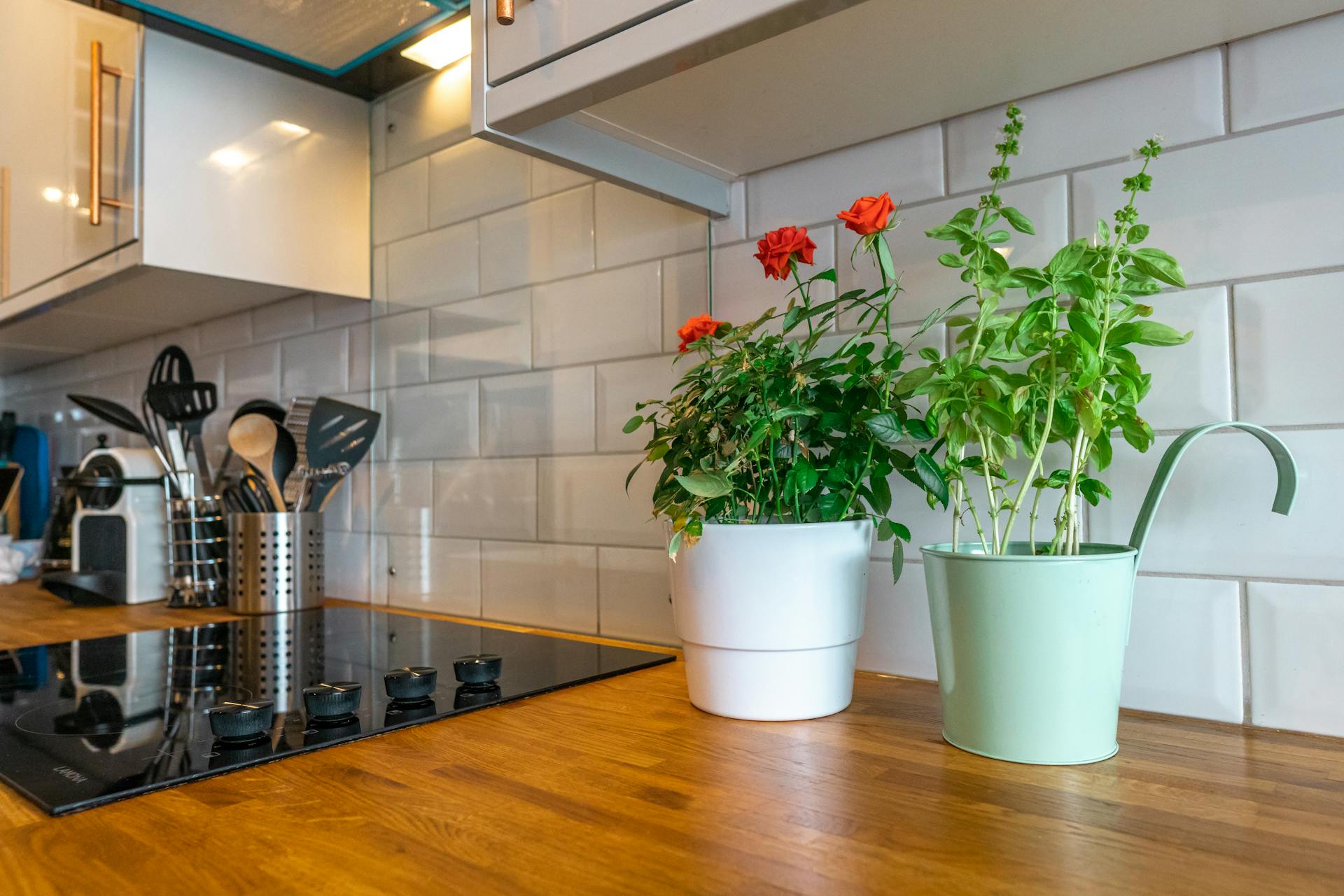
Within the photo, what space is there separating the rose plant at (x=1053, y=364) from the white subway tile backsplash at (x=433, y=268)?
78 cm

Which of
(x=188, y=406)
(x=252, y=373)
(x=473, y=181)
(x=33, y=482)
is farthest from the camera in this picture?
(x=33, y=482)

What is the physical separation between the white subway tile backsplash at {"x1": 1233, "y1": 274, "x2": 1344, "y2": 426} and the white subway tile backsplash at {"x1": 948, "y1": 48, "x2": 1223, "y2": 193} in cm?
13

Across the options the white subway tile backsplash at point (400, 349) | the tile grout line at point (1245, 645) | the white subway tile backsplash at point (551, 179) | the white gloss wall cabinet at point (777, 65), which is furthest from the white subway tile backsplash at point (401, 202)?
the tile grout line at point (1245, 645)

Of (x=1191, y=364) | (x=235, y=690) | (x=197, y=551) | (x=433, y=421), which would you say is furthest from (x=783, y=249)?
(x=197, y=551)

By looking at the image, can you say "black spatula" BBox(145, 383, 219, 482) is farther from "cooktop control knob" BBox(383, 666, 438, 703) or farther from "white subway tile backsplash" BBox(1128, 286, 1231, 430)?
"white subway tile backsplash" BBox(1128, 286, 1231, 430)

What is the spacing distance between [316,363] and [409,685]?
3.00ft

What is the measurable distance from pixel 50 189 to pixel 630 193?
1.06 metres

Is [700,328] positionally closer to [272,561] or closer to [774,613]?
[774,613]

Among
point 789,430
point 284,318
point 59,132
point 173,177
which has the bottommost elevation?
point 789,430

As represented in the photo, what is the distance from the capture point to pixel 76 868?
0.44 meters

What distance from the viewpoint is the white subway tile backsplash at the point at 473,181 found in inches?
46.6

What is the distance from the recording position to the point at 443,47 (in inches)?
48.5

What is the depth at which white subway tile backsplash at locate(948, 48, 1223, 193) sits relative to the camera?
0.68m

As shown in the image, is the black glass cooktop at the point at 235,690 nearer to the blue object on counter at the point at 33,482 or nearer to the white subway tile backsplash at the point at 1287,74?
the white subway tile backsplash at the point at 1287,74
